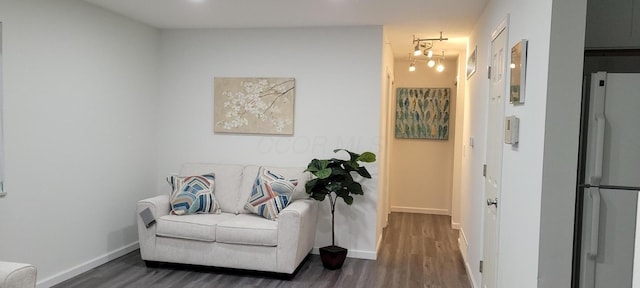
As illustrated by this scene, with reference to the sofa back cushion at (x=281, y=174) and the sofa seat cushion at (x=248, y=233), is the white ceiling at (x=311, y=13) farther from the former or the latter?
the sofa seat cushion at (x=248, y=233)

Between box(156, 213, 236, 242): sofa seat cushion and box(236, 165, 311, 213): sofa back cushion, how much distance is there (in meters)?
0.40

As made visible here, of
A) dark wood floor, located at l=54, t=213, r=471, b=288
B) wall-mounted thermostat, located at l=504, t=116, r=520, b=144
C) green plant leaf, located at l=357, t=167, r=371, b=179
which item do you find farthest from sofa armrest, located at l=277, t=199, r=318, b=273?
wall-mounted thermostat, located at l=504, t=116, r=520, b=144

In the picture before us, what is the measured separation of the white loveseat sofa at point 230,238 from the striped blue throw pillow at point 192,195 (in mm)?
81

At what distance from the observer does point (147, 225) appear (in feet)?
12.8

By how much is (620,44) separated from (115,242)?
431cm

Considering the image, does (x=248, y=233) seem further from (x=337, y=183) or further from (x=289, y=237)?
(x=337, y=183)

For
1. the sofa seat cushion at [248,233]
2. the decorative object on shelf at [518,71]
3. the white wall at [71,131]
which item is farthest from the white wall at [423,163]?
the decorative object on shelf at [518,71]

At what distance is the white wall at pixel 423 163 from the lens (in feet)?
22.0

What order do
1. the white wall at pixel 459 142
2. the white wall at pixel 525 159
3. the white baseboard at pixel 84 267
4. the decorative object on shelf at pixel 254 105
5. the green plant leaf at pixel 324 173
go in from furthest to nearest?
1. the white wall at pixel 459 142
2. the decorative object on shelf at pixel 254 105
3. the green plant leaf at pixel 324 173
4. the white baseboard at pixel 84 267
5. the white wall at pixel 525 159

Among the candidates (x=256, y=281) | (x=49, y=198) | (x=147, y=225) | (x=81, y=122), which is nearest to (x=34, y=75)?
(x=81, y=122)

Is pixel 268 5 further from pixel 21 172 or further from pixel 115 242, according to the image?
pixel 115 242

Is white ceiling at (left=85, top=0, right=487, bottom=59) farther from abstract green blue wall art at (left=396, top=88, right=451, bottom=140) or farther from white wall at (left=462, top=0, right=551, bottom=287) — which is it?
abstract green blue wall art at (left=396, top=88, right=451, bottom=140)

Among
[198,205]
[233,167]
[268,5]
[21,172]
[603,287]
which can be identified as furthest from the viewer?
[233,167]

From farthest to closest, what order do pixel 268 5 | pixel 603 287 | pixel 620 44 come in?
pixel 268 5
pixel 620 44
pixel 603 287
